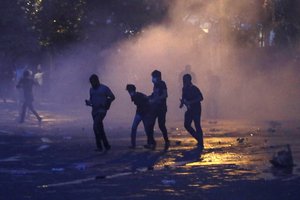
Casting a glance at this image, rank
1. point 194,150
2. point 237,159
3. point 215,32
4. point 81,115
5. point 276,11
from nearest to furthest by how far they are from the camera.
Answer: point 237,159
point 194,150
point 81,115
point 276,11
point 215,32

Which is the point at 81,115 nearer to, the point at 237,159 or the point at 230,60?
the point at 230,60

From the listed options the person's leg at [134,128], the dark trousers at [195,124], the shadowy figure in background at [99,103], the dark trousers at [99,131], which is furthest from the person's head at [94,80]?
the dark trousers at [195,124]

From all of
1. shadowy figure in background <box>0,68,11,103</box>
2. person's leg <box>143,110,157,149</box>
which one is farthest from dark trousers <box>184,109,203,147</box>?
shadowy figure in background <box>0,68,11,103</box>

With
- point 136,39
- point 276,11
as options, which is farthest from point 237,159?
point 136,39

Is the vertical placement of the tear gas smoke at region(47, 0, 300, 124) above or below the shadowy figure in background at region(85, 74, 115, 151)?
above

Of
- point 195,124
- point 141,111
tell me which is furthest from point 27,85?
point 195,124

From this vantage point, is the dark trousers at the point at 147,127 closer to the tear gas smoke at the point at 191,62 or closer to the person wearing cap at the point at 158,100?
the person wearing cap at the point at 158,100

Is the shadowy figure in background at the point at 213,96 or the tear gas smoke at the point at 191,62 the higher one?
the tear gas smoke at the point at 191,62

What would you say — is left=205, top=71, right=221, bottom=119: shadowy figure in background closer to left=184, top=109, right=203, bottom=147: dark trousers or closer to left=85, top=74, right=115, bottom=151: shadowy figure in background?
left=184, top=109, right=203, bottom=147: dark trousers

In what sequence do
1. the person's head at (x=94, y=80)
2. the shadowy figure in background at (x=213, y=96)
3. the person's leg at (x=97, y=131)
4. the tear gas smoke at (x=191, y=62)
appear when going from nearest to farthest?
1. the person's leg at (x=97, y=131)
2. the person's head at (x=94, y=80)
3. the shadowy figure in background at (x=213, y=96)
4. the tear gas smoke at (x=191, y=62)

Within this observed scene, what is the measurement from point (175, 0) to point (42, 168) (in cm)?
2674

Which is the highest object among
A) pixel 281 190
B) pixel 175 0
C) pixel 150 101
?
pixel 175 0

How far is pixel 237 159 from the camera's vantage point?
15211 millimetres

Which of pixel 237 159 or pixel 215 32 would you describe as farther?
pixel 215 32
